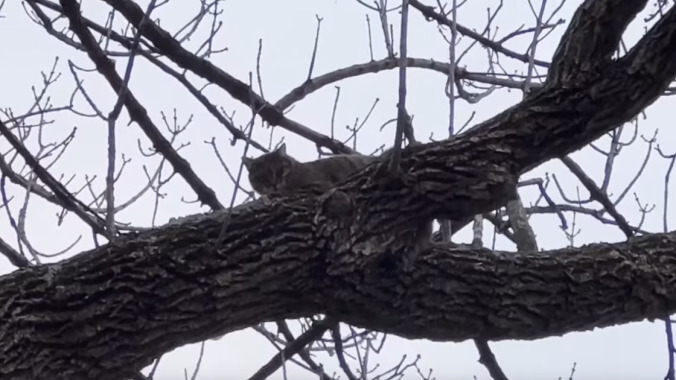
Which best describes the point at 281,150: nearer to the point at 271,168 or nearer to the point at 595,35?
the point at 271,168

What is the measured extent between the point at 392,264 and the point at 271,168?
1.35m

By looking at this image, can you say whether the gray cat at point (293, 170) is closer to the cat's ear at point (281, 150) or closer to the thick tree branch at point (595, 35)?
the cat's ear at point (281, 150)

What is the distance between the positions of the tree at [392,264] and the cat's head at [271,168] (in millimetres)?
1115

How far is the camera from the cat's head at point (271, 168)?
3.12 metres

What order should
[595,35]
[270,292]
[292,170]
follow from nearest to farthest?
[270,292] < [595,35] < [292,170]

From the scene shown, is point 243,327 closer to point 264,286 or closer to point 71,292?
point 264,286

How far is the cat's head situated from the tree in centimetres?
112

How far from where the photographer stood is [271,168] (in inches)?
124

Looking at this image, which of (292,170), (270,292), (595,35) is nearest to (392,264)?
(270,292)

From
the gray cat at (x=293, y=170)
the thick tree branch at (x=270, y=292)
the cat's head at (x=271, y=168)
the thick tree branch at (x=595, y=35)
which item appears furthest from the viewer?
the cat's head at (x=271, y=168)

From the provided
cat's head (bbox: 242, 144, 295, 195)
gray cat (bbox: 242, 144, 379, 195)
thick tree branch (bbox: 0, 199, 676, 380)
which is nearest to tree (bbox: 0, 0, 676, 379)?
thick tree branch (bbox: 0, 199, 676, 380)

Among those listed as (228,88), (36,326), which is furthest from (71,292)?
(228,88)

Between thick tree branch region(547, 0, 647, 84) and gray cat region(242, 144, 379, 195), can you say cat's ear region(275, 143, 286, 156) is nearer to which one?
gray cat region(242, 144, 379, 195)

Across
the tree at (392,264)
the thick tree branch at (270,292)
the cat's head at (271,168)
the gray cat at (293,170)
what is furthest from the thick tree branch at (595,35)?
the cat's head at (271,168)
